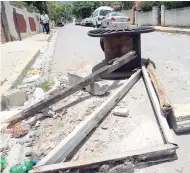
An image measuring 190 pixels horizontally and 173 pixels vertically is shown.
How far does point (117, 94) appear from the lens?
397cm

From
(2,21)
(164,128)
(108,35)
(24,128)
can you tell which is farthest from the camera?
(2,21)

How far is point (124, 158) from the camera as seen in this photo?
2.39 m

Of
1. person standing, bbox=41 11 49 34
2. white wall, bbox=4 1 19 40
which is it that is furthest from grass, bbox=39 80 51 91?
person standing, bbox=41 11 49 34

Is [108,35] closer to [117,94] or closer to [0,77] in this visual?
[117,94]

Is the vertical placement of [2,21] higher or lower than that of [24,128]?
higher

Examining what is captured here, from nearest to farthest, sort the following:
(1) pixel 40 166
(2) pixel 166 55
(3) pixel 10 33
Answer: (1) pixel 40 166, (2) pixel 166 55, (3) pixel 10 33

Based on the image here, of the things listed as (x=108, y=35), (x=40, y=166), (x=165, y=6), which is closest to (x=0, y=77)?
(x=108, y=35)

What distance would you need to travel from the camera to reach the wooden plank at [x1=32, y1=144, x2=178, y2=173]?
2.28 metres

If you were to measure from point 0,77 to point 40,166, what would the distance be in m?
4.45

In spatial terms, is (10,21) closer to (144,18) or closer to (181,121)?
(181,121)

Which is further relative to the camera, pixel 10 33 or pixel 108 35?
pixel 10 33

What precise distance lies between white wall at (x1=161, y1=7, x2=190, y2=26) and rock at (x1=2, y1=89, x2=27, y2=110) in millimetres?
17947

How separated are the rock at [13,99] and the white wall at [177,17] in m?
17.9

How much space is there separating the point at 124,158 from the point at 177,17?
21.2 metres
